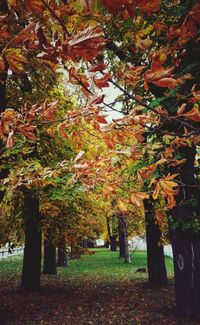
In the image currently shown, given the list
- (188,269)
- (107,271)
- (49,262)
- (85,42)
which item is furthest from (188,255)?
(107,271)

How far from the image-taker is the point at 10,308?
9.47 meters

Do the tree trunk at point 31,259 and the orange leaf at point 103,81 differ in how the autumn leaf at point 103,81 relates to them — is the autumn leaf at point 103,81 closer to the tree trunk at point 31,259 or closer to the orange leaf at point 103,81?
the orange leaf at point 103,81

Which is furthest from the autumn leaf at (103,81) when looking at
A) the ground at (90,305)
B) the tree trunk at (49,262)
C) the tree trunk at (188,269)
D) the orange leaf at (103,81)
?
the tree trunk at (49,262)

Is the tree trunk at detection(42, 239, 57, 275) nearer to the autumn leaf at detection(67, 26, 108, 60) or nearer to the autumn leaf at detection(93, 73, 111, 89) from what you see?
the autumn leaf at detection(93, 73, 111, 89)

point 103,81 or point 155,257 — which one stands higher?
point 103,81

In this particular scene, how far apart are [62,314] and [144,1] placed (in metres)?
9.23

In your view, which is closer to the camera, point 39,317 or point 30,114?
point 30,114

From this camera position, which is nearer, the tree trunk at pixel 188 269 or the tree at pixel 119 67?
the tree at pixel 119 67

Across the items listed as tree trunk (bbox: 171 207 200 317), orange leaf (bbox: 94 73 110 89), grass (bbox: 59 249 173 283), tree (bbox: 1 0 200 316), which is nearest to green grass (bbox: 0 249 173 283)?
grass (bbox: 59 249 173 283)

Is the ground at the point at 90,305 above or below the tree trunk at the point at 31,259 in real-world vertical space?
below

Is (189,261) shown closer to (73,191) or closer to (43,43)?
(73,191)

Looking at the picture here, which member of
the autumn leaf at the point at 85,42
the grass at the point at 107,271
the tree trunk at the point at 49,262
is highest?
the autumn leaf at the point at 85,42

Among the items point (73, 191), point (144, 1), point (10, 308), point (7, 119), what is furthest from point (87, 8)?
point (10, 308)

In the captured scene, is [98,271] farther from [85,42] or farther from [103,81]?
[85,42]
